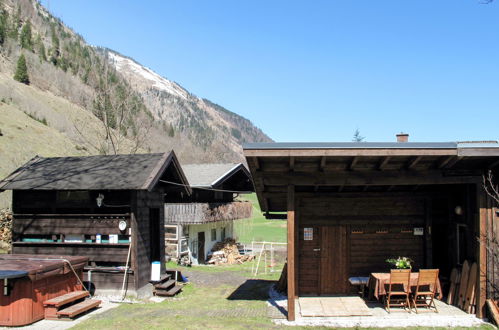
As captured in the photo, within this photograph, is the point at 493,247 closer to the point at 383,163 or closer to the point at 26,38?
the point at 383,163

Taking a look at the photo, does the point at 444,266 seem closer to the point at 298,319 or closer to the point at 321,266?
the point at 321,266

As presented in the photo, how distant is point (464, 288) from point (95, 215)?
36.9 ft

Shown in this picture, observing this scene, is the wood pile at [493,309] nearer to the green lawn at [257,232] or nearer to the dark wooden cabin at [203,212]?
the dark wooden cabin at [203,212]

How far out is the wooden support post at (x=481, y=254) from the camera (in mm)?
10133

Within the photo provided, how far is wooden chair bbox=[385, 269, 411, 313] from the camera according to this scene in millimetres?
10664

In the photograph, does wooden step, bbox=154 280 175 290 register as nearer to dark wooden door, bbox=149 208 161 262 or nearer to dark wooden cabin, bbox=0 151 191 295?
dark wooden cabin, bbox=0 151 191 295

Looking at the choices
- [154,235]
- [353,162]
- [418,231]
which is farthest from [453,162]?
[154,235]

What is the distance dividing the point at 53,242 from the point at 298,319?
902cm

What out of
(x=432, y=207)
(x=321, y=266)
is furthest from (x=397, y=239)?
(x=321, y=266)

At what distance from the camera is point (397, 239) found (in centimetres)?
1281

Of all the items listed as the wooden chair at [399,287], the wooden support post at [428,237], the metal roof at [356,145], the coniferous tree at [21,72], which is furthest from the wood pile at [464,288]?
the coniferous tree at [21,72]

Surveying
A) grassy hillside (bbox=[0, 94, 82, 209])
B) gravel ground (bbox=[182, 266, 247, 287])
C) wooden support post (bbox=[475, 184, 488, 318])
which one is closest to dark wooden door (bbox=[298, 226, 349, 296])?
wooden support post (bbox=[475, 184, 488, 318])

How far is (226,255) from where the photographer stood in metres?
27.1

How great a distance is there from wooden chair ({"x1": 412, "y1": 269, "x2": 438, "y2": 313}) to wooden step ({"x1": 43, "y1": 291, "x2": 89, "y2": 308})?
911 cm
